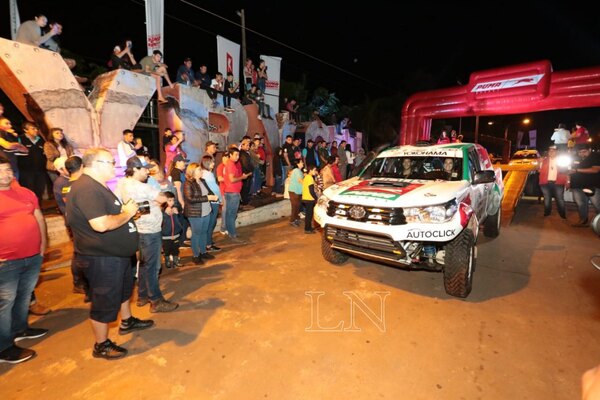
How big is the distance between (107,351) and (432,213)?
12.0 feet

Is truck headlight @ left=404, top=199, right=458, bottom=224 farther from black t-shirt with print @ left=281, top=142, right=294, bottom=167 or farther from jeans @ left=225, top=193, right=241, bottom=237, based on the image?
black t-shirt with print @ left=281, top=142, right=294, bottom=167

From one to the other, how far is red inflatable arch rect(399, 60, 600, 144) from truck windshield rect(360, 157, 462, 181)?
6.63 m

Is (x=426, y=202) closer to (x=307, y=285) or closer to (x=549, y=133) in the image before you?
(x=307, y=285)

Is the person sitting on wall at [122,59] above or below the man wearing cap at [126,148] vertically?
above

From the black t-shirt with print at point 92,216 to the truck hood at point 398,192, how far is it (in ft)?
8.68

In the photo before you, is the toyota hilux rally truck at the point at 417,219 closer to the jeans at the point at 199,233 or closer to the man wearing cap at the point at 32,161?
the jeans at the point at 199,233

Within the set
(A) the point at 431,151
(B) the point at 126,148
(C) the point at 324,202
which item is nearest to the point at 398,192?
(C) the point at 324,202

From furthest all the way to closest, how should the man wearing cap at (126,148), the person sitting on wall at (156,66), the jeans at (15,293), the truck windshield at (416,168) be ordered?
the person sitting on wall at (156,66), the man wearing cap at (126,148), the truck windshield at (416,168), the jeans at (15,293)

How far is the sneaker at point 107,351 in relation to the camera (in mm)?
2891

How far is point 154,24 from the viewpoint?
1008 centimetres

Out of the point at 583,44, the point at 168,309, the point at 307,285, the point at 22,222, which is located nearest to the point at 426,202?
the point at 307,285

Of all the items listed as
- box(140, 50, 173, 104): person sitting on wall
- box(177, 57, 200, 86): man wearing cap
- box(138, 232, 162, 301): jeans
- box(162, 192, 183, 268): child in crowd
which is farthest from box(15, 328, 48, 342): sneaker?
box(177, 57, 200, 86): man wearing cap

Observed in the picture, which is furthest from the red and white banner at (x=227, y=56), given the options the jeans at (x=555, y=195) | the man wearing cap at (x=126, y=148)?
the jeans at (x=555, y=195)

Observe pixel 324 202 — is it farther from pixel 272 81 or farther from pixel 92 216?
pixel 272 81
